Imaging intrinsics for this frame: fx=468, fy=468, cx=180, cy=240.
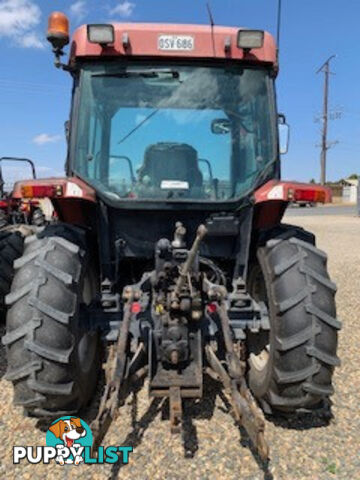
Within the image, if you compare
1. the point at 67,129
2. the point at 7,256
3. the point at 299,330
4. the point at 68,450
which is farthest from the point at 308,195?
the point at 7,256

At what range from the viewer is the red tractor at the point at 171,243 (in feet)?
9.11

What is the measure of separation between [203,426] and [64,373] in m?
0.94

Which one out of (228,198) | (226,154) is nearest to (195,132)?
(226,154)

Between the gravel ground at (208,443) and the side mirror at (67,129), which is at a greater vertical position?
the side mirror at (67,129)

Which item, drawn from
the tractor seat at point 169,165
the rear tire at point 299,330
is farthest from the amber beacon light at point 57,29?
the rear tire at point 299,330

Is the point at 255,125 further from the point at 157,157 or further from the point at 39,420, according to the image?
the point at 39,420

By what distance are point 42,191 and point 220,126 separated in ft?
4.63

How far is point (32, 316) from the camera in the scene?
2.73m

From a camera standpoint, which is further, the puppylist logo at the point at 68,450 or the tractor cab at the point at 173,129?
the tractor cab at the point at 173,129

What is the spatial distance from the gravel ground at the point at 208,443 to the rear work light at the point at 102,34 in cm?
249

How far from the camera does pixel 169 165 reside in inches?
133

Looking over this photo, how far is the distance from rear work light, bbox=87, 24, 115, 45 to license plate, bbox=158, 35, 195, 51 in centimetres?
35

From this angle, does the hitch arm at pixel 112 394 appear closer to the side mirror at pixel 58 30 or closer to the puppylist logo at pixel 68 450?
the puppylist logo at pixel 68 450

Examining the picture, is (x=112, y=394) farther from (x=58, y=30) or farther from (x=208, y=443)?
(x=58, y=30)
